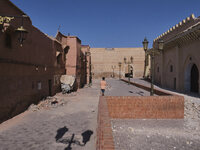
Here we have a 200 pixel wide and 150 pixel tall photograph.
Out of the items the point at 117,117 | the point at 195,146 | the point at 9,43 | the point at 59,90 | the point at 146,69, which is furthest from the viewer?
the point at 146,69

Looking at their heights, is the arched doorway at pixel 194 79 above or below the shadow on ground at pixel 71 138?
above

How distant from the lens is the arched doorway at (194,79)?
14.2m

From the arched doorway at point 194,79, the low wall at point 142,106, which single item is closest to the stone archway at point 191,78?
the arched doorway at point 194,79

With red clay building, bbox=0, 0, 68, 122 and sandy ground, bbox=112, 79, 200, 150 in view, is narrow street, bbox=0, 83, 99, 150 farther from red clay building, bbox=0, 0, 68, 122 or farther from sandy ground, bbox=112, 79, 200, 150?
sandy ground, bbox=112, 79, 200, 150

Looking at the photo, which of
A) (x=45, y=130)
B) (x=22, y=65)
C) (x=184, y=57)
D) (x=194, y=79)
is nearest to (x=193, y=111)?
(x=194, y=79)

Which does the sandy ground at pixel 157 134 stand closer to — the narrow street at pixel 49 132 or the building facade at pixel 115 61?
the narrow street at pixel 49 132

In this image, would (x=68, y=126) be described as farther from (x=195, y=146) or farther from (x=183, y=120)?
(x=183, y=120)

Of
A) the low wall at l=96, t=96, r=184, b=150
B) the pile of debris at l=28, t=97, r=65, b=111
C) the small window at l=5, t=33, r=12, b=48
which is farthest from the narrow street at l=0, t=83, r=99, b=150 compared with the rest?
the small window at l=5, t=33, r=12, b=48

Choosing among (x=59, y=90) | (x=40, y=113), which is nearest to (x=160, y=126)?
(x=40, y=113)

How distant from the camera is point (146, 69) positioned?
3500 centimetres

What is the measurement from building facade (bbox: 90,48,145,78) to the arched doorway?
24.9 meters

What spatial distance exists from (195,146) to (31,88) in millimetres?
9439

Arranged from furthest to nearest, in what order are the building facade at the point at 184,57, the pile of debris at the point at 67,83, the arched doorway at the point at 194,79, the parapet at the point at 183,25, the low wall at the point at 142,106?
the pile of debris at the point at 67,83 → the arched doorway at the point at 194,79 → the parapet at the point at 183,25 → the building facade at the point at 184,57 → the low wall at the point at 142,106

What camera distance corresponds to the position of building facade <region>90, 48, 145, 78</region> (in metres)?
39.8
